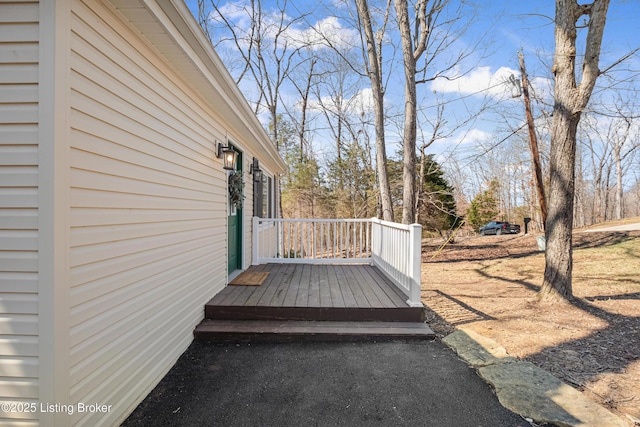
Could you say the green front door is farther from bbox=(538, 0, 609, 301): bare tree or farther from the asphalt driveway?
bbox=(538, 0, 609, 301): bare tree

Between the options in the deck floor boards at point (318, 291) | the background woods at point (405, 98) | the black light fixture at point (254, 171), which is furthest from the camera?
the background woods at point (405, 98)

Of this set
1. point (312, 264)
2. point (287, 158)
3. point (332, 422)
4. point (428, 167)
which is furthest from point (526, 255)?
point (287, 158)

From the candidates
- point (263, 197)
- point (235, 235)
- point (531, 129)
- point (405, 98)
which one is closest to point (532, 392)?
point (235, 235)

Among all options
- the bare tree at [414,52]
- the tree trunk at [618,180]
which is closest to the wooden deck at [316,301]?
the bare tree at [414,52]

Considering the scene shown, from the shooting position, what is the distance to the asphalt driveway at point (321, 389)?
1910 mm

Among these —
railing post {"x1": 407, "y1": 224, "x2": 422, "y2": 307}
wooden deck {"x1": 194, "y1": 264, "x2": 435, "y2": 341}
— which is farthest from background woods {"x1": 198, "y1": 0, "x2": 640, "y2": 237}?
wooden deck {"x1": 194, "y1": 264, "x2": 435, "y2": 341}

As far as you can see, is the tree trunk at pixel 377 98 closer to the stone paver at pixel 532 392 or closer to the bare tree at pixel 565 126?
the bare tree at pixel 565 126

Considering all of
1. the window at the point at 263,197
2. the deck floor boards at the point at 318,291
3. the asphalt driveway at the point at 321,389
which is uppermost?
the window at the point at 263,197

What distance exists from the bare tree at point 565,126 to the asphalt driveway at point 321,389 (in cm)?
257

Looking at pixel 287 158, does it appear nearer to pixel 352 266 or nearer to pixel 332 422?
pixel 352 266

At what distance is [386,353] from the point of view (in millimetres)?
2719

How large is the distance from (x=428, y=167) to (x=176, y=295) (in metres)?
12.9

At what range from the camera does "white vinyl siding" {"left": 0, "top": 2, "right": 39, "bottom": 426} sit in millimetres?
1429

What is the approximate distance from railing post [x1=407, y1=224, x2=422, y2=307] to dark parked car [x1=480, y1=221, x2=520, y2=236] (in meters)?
19.0
